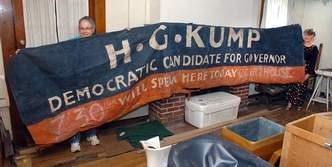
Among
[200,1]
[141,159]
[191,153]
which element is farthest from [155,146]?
[200,1]

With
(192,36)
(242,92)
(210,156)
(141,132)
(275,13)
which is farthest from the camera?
(275,13)

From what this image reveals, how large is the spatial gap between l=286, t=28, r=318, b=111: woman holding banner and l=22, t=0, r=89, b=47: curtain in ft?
10.5

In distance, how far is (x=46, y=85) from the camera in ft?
7.66

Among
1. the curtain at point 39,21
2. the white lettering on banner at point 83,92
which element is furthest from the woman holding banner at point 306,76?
the curtain at point 39,21

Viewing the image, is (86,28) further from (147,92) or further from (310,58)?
(310,58)

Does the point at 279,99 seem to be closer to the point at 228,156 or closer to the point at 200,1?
the point at 200,1

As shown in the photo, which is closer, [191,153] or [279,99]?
[191,153]

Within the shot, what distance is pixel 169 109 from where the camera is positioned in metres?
3.36

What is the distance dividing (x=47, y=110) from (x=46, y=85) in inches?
8.6

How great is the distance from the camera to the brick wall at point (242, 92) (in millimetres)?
3912

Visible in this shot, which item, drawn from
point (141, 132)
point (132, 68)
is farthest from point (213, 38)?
point (141, 132)

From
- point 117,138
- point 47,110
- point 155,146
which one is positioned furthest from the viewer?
point 117,138

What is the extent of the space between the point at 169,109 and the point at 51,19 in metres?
1.67

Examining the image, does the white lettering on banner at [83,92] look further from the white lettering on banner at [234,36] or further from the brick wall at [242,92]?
the brick wall at [242,92]
